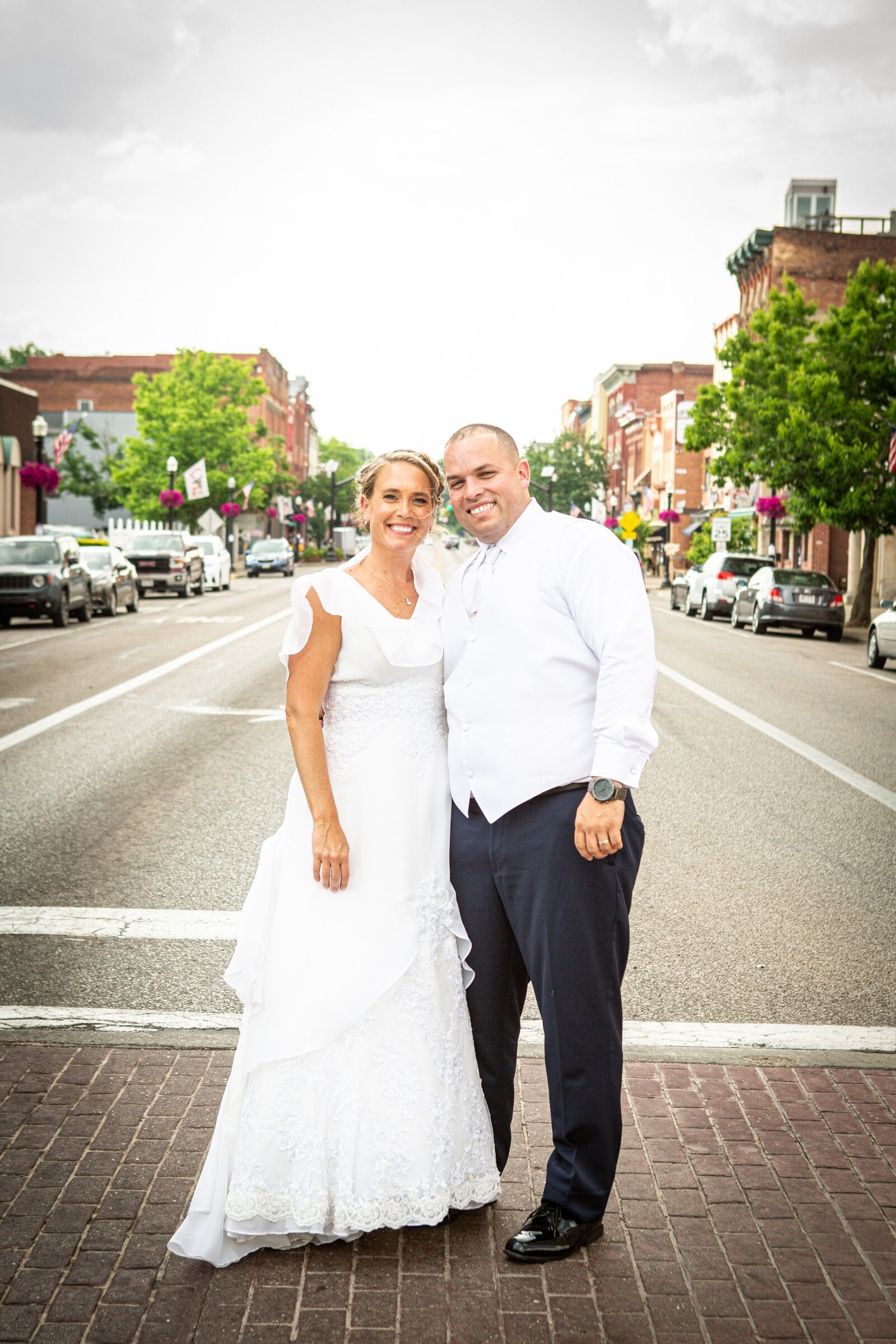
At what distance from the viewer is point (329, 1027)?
3.15 meters

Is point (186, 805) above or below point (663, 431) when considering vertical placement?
below

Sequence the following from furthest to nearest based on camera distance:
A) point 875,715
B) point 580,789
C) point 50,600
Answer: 1. point 50,600
2. point 875,715
3. point 580,789

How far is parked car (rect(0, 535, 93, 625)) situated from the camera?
74.0 feet

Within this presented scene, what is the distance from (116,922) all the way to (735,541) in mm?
45055

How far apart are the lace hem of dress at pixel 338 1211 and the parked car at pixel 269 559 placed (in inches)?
2006

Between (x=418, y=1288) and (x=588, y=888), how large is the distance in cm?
103

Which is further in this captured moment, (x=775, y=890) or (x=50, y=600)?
(x=50, y=600)

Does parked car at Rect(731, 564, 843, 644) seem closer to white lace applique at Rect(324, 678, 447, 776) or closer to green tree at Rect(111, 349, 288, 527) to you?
white lace applique at Rect(324, 678, 447, 776)

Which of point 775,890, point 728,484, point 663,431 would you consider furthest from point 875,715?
point 663,431

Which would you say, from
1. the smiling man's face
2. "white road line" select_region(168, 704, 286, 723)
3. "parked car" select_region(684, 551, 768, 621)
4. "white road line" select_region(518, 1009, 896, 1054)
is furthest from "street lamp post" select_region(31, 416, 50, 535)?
the smiling man's face

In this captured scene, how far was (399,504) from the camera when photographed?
11.0 ft

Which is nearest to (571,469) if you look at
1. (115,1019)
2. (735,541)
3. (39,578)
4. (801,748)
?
(735,541)

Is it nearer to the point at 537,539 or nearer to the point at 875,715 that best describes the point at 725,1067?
Result: the point at 537,539

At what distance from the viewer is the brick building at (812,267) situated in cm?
4388
